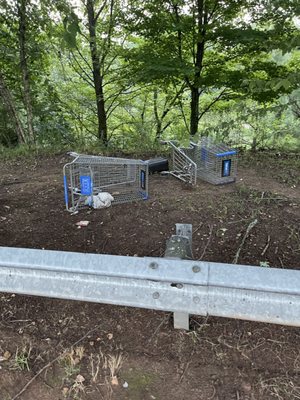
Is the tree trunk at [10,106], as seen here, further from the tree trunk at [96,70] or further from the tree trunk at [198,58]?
the tree trunk at [198,58]

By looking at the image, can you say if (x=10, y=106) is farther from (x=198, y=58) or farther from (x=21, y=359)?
(x=21, y=359)

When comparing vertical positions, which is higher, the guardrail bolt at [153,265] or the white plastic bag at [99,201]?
the guardrail bolt at [153,265]

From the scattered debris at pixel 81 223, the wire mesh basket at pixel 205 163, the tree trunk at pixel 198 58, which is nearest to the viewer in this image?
the scattered debris at pixel 81 223

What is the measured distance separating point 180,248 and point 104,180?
2.89m

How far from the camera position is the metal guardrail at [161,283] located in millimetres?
1106

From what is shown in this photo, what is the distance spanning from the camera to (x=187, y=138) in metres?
2.38

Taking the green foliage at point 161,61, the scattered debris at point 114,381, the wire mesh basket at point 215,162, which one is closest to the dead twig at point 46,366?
the scattered debris at point 114,381

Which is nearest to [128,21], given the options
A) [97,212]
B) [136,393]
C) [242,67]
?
[242,67]

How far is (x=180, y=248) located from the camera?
4.66ft

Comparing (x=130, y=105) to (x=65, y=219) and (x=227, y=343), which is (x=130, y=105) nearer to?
(x=65, y=219)

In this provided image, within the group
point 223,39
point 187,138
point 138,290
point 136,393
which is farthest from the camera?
point 223,39

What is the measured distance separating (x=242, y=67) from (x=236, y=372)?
22.5 feet

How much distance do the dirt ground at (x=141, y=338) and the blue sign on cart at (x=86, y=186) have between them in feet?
1.36

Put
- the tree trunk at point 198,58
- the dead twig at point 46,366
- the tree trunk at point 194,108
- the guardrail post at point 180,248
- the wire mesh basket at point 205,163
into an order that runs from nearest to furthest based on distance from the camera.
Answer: the guardrail post at point 180,248, the dead twig at point 46,366, the wire mesh basket at point 205,163, the tree trunk at point 198,58, the tree trunk at point 194,108
